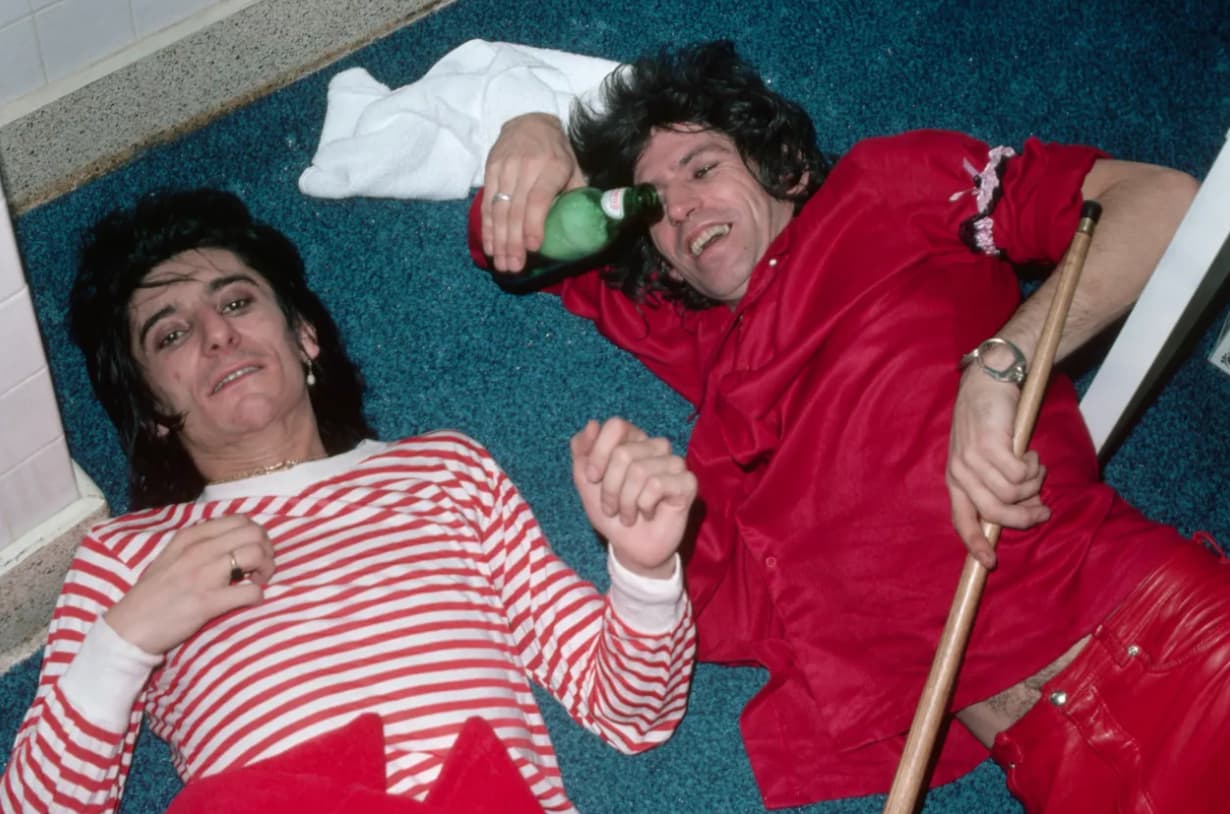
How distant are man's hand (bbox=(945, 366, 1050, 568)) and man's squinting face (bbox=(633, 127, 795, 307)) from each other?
0.33 meters

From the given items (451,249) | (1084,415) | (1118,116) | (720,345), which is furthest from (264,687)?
(1118,116)

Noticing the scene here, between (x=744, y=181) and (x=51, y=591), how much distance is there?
3.18ft

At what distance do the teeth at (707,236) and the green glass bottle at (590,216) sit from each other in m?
0.08

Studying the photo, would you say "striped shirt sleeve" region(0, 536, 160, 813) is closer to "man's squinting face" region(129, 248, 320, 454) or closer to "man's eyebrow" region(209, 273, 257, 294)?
"man's squinting face" region(129, 248, 320, 454)

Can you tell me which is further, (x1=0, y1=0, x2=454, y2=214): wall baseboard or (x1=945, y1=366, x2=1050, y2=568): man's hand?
(x1=0, y1=0, x2=454, y2=214): wall baseboard

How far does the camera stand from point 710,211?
1446 mm

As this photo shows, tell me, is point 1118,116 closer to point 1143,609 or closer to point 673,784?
point 1143,609

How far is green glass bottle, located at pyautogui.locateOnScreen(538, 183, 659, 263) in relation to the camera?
4.71 feet

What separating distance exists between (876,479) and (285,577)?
0.63m

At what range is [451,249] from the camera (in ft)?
5.84

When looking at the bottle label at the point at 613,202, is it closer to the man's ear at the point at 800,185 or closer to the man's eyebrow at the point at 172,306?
the man's ear at the point at 800,185

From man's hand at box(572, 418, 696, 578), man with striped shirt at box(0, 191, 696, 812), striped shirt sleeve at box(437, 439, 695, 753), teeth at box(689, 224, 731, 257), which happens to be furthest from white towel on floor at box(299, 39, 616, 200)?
man's hand at box(572, 418, 696, 578)

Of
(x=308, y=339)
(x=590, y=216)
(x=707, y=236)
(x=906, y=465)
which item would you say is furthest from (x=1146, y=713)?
(x=308, y=339)

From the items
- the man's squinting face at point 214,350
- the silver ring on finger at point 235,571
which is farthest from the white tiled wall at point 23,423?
the silver ring on finger at point 235,571
